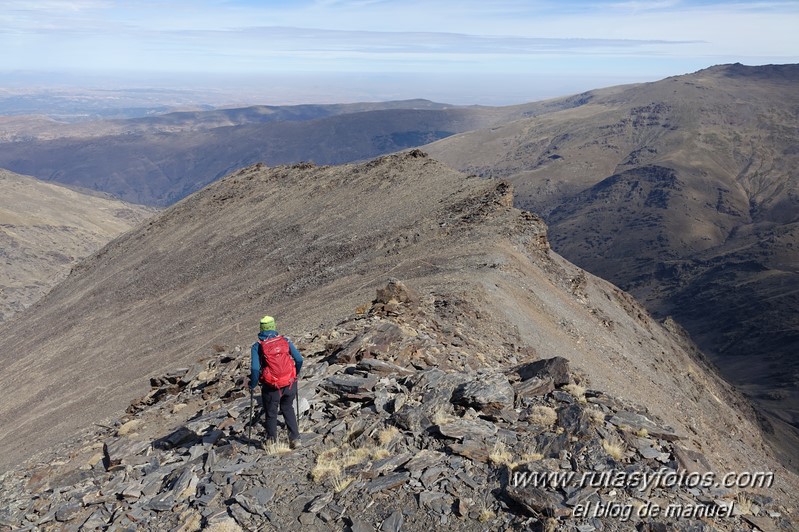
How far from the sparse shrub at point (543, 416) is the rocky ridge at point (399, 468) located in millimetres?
Answer: 27

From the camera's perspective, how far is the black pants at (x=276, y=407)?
1025 cm

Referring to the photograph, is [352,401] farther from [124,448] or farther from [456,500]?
[124,448]

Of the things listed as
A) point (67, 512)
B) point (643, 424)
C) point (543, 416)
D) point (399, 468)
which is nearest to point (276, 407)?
point (399, 468)

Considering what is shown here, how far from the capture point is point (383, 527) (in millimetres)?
8078

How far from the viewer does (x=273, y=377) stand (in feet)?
33.3

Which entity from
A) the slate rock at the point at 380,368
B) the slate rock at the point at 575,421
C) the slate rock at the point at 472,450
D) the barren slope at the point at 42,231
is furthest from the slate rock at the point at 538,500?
the barren slope at the point at 42,231

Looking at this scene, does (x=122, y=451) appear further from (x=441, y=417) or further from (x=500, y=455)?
(x=500, y=455)

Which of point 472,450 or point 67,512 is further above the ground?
point 472,450

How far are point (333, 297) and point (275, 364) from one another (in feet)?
62.1

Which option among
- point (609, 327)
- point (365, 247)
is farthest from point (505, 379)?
point (365, 247)

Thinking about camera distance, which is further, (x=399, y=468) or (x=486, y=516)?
(x=399, y=468)

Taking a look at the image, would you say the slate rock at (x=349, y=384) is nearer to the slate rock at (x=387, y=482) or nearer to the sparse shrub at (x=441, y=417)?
the sparse shrub at (x=441, y=417)

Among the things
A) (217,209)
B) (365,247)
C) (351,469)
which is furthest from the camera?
(217,209)

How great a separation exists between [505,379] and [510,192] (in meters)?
26.8
